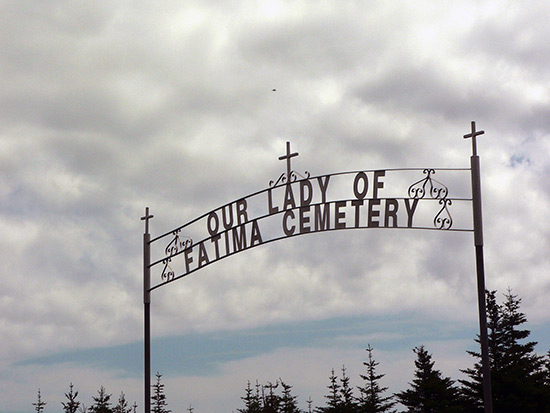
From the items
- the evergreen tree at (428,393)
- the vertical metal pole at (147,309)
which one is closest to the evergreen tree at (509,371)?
the evergreen tree at (428,393)

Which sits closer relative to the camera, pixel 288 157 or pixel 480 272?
pixel 480 272

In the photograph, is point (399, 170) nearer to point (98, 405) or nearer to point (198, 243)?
point (198, 243)

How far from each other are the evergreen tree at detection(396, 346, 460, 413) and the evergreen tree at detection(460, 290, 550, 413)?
1085mm

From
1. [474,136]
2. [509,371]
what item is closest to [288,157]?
[474,136]

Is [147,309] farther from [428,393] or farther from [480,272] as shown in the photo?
[428,393]

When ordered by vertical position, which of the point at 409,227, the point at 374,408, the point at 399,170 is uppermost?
the point at 399,170

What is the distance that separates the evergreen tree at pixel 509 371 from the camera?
4675cm

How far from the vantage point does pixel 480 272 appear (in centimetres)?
1323

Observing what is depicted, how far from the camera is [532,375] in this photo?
47.4 m

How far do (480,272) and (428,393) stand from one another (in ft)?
134

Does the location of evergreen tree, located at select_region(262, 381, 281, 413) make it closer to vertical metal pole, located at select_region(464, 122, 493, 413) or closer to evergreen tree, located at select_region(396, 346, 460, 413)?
evergreen tree, located at select_region(396, 346, 460, 413)

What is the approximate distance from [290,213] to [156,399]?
60313 mm

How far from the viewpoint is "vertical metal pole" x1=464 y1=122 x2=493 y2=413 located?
12969 mm

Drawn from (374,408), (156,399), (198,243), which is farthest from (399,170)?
(156,399)
